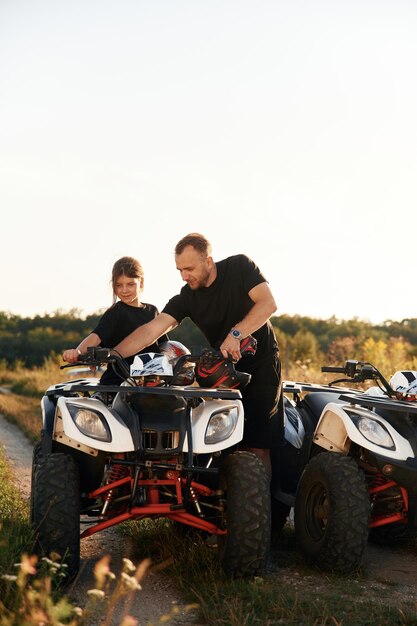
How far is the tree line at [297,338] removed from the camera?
22297 millimetres

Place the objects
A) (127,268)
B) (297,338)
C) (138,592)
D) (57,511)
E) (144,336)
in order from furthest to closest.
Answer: (297,338) → (127,268) → (144,336) → (138,592) → (57,511)

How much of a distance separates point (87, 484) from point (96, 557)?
34.7 inches

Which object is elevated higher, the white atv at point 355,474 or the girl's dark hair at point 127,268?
the girl's dark hair at point 127,268

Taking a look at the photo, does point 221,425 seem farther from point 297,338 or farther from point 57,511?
point 297,338

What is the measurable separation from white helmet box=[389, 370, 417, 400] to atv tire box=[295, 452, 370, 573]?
2.06 ft

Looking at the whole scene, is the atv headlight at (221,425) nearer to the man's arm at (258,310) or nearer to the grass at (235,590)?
the man's arm at (258,310)

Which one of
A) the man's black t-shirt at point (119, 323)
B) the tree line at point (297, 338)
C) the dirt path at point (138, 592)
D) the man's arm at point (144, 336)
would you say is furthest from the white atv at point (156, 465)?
the tree line at point (297, 338)

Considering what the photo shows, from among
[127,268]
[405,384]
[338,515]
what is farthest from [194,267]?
[338,515]

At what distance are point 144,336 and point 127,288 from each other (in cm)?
74

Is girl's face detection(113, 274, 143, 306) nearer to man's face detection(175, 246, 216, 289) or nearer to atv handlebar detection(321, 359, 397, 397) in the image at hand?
man's face detection(175, 246, 216, 289)

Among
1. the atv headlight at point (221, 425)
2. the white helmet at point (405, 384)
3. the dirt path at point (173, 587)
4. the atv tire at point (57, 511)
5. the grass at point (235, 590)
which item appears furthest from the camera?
the white helmet at point (405, 384)

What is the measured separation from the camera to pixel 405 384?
6.30 metres

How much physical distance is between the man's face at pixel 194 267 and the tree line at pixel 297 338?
11.1 m

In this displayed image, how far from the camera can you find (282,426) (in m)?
6.80
